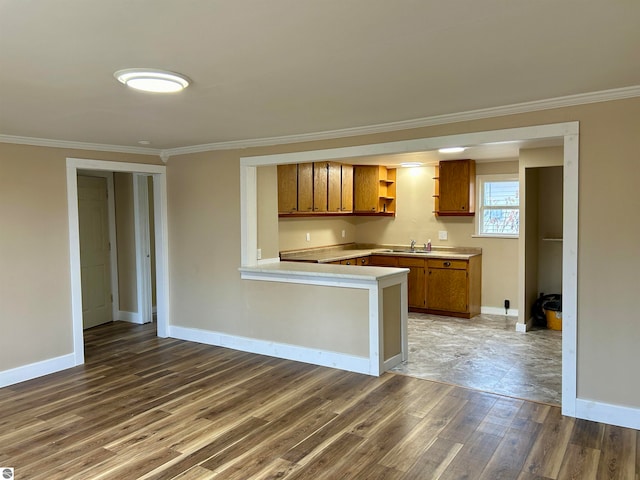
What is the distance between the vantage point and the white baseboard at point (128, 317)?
6.50 m

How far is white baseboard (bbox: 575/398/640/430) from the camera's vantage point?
314 centimetres

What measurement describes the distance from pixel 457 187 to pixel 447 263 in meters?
1.16

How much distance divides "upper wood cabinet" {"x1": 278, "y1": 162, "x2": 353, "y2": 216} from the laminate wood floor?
2412mm

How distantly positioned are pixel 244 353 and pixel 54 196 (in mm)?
2462

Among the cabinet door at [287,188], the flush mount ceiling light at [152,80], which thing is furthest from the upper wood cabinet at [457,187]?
the flush mount ceiling light at [152,80]

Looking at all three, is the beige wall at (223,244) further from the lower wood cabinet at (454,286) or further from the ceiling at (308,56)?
the lower wood cabinet at (454,286)

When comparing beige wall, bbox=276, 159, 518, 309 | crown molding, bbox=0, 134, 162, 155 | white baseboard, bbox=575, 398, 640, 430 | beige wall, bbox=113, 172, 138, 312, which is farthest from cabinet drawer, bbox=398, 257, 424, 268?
beige wall, bbox=113, 172, 138, 312

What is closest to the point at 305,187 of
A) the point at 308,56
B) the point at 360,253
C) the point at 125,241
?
the point at 360,253

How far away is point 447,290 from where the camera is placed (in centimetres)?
662

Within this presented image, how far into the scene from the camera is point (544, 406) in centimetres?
356

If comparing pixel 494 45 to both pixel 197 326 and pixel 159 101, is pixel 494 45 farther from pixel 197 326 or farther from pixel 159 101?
pixel 197 326

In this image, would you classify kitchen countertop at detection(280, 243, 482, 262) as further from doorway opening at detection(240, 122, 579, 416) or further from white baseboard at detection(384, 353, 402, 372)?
doorway opening at detection(240, 122, 579, 416)

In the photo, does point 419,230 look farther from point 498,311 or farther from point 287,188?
point 287,188

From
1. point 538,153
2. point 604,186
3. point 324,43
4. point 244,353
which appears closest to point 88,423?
point 244,353
